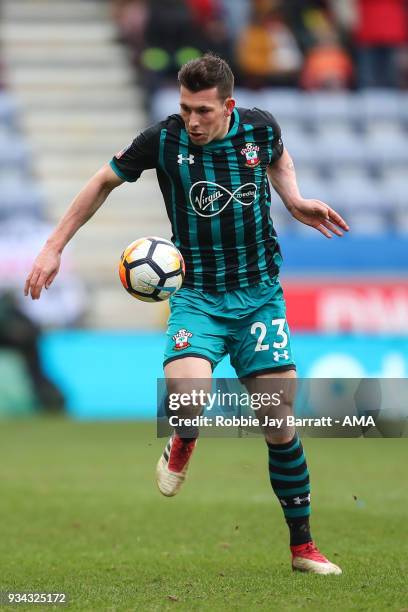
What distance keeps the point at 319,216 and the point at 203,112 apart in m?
0.77

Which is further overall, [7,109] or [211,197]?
[7,109]

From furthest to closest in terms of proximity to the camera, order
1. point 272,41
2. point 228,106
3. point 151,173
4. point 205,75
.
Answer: point 272,41 → point 151,173 → point 228,106 → point 205,75

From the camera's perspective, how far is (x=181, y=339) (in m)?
5.74

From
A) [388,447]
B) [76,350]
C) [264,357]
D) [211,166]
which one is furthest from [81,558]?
[76,350]

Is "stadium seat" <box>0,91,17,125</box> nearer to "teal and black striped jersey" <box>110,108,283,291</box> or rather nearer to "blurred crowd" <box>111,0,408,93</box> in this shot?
"blurred crowd" <box>111,0,408,93</box>

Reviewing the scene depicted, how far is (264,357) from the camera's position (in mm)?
5805

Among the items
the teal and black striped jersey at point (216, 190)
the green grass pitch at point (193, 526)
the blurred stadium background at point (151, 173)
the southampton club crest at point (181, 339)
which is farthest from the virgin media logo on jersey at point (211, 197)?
the blurred stadium background at point (151, 173)

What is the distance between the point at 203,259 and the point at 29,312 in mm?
8033

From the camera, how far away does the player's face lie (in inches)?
219

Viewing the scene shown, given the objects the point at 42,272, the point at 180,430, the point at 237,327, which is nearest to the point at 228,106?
the point at 237,327

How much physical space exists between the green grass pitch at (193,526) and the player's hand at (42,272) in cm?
134

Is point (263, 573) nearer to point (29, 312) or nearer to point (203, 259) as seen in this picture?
point (203, 259)

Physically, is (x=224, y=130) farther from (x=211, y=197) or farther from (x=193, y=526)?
(x=193, y=526)

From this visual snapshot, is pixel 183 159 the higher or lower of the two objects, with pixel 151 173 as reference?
higher
